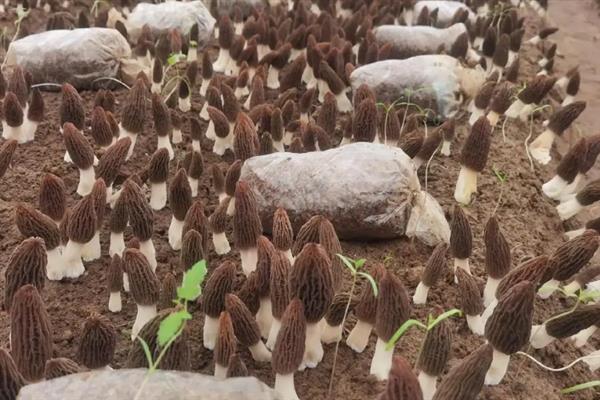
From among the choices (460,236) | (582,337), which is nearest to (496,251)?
(460,236)

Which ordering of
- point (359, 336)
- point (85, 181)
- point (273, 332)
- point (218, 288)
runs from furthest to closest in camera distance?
point (85, 181) → point (359, 336) → point (273, 332) → point (218, 288)

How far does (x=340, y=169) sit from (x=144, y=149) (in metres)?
1.46

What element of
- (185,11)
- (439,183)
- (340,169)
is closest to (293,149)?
(340,169)

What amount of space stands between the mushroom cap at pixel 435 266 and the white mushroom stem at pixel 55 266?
63.4 inches

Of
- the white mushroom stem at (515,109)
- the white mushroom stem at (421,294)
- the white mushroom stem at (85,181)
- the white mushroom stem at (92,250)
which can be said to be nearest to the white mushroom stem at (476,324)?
the white mushroom stem at (421,294)

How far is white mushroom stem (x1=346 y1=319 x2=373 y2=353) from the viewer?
2.62m

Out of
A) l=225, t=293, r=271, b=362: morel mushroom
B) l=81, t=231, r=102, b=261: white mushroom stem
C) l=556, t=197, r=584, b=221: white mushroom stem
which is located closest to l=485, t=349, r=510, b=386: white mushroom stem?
l=225, t=293, r=271, b=362: morel mushroom

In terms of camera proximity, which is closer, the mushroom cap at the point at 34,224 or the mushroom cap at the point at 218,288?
the mushroom cap at the point at 218,288

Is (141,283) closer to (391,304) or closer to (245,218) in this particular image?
(245,218)

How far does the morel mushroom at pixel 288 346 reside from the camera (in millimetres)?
2139

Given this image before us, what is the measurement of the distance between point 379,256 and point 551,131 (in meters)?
1.92

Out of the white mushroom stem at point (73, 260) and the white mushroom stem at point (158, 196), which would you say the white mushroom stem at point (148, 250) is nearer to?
the white mushroom stem at point (73, 260)

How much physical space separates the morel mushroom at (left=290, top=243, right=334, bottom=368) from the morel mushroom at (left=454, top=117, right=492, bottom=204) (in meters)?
1.55

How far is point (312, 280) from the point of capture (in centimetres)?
226
